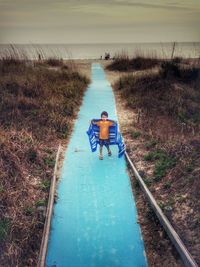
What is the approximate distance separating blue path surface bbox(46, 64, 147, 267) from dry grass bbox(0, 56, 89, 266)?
327mm

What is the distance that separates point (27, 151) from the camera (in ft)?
32.6

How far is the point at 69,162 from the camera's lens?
10.5 m

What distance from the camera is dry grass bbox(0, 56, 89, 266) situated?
6547mm

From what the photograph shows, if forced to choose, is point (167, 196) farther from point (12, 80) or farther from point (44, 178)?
point (12, 80)

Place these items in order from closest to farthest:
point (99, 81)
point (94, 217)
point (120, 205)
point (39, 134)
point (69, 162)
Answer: point (94, 217)
point (120, 205)
point (69, 162)
point (39, 134)
point (99, 81)

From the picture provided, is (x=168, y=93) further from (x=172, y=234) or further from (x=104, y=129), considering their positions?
(x=172, y=234)

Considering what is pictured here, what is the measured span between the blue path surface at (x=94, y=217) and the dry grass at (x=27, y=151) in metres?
0.33

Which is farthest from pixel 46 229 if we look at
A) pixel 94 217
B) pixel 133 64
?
pixel 133 64

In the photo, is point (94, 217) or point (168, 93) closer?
point (94, 217)

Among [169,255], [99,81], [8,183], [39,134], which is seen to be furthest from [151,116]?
[99,81]

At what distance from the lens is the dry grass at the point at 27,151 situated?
6.55 m

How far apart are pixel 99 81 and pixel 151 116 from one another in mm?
11823

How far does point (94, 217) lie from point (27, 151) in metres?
3.03

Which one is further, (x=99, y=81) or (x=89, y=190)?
(x=99, y=81)
